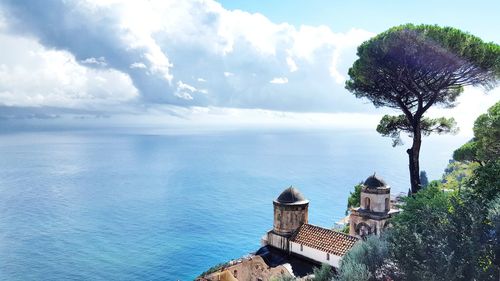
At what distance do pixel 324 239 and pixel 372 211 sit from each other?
460cm

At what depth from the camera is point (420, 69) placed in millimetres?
19406

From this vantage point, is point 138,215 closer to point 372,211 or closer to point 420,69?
point 372,211

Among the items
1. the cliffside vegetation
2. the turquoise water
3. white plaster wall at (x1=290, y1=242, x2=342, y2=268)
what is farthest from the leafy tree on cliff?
the turquoise water

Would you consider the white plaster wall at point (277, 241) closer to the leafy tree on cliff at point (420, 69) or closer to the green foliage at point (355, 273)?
the leafy tree on cliff at point (420, 69)

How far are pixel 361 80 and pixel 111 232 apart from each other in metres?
48.2

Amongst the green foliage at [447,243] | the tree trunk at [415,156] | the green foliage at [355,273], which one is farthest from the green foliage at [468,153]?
the green foliage at [355,273]

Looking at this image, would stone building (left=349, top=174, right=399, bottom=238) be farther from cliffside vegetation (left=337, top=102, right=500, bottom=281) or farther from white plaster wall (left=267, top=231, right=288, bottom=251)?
cliffside vegetation (left=337, top=102, right=500, bottom=281)

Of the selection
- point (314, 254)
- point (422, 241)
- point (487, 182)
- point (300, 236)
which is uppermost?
point (487, 182)

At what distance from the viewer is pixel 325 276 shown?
1284cm

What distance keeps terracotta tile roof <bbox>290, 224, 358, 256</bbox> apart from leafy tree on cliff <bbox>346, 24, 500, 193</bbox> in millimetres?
5009

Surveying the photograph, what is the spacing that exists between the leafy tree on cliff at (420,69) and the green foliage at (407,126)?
5cm

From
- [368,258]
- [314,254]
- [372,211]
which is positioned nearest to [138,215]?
[372,211]

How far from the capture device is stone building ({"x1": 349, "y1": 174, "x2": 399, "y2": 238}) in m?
21.8

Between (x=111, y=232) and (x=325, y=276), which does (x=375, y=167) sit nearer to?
(x=111, y=232)
